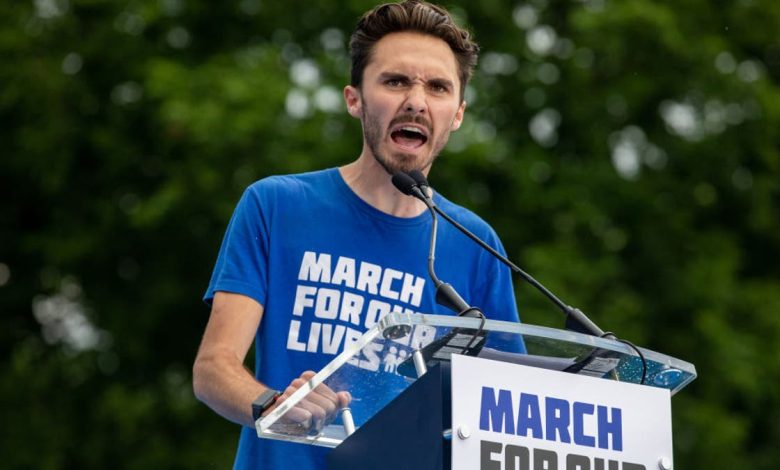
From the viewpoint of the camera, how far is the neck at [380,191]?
3.80 metres

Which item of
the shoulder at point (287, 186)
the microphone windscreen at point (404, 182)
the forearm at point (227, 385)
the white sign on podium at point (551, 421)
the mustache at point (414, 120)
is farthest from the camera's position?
the shoulder at point (287, 186)

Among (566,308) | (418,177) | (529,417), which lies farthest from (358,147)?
(529,417)

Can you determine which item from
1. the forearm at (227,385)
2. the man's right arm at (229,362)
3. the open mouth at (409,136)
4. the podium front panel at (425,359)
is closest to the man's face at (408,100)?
the open mouth at (409,136)

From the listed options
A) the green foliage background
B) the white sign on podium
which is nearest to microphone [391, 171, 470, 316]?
the white sign on podium

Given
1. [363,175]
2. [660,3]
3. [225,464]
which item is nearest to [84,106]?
[225,464]

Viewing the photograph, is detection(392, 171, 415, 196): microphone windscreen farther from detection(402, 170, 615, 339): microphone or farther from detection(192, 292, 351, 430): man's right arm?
detection(192, 292, 351, 430): man's right arm

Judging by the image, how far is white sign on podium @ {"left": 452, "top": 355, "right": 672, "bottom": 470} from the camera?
2576 mm

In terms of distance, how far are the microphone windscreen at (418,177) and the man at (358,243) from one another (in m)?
0.24

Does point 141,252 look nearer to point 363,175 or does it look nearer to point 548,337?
point 363,175

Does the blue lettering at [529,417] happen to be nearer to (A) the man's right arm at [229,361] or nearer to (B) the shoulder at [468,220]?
(A) the man's right arm at [229,361]

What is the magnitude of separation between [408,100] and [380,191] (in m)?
0.32

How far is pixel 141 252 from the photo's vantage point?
486 inches

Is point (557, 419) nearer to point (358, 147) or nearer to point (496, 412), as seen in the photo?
point (496, 412)

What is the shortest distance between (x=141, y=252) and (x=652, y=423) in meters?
9.91
